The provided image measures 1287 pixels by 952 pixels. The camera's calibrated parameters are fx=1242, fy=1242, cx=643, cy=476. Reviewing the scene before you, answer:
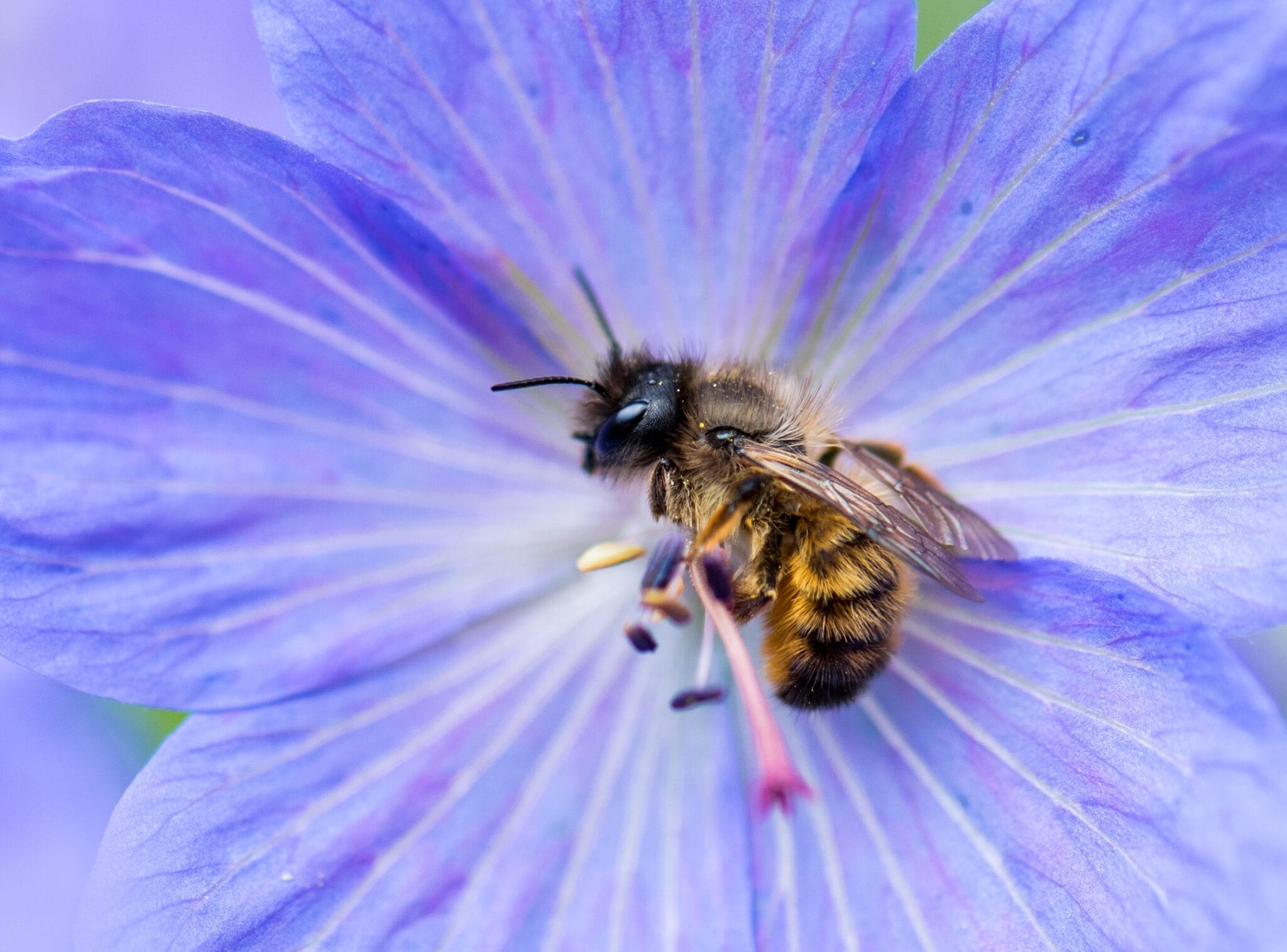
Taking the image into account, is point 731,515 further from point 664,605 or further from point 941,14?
point 941,14

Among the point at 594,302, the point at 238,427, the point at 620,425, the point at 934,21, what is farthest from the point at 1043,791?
the point at 934,21

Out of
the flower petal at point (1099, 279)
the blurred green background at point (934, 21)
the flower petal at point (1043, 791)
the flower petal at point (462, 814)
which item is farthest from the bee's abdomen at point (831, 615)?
the blurred green background at point (934, 21)

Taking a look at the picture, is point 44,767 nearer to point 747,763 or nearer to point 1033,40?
point 747,763

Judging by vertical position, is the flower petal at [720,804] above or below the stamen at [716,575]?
below

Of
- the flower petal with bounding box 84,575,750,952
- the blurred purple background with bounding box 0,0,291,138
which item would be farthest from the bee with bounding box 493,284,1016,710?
the blurred purple background with bounding box 0,0,291,138

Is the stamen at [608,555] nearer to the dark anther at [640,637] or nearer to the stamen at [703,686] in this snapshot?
the stamen at [703,686]

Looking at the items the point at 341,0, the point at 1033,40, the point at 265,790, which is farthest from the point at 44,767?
the point at 1033,40

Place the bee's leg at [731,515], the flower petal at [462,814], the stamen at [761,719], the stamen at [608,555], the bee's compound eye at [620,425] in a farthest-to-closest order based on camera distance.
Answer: the stamen at [608,555] < the flower petal at [462,814] < the bee's compound eye at [620,425] < the bee's leg at [731,515] < the stamen at [761,719]
